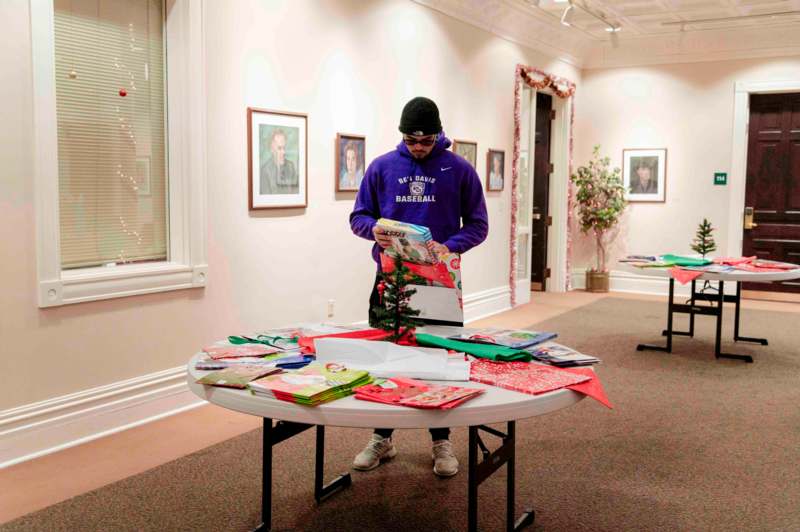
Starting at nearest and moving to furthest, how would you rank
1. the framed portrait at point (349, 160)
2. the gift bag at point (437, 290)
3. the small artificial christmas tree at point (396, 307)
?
the small artificial christmas tree at point (396, 307)
the gift bag at point (437, 290)
the framed portrait at point (349, 160)

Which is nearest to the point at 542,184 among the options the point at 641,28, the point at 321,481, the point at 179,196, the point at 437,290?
the point at 641,28

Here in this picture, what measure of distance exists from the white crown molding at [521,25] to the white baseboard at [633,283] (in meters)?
2.76

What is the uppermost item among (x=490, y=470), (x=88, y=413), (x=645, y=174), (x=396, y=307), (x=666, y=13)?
(x=666, y=13)

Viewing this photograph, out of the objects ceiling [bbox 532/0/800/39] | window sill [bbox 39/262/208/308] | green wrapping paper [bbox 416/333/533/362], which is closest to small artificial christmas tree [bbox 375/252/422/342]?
green wrapping paper [bbox 416/333/533/362]

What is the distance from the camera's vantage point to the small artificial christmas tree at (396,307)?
2445 mm

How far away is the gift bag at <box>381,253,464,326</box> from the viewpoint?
2.57m

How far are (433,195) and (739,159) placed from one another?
7041 millimetres

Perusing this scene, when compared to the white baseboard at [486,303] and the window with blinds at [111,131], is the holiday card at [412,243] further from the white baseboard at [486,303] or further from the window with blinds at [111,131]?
the white baseboard at [486,303]

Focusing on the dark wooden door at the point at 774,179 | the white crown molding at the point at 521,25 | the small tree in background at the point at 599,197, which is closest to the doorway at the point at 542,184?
the small tree in background at the point at 599,197

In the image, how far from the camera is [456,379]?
209cm

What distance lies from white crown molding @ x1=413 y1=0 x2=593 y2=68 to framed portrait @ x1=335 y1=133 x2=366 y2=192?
5.11 ft

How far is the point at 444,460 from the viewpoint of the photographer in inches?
132

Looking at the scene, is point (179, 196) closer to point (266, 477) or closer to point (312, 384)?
point (266, 477)

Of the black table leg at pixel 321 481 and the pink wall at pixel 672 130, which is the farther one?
the pink wall at pixel 672 130
